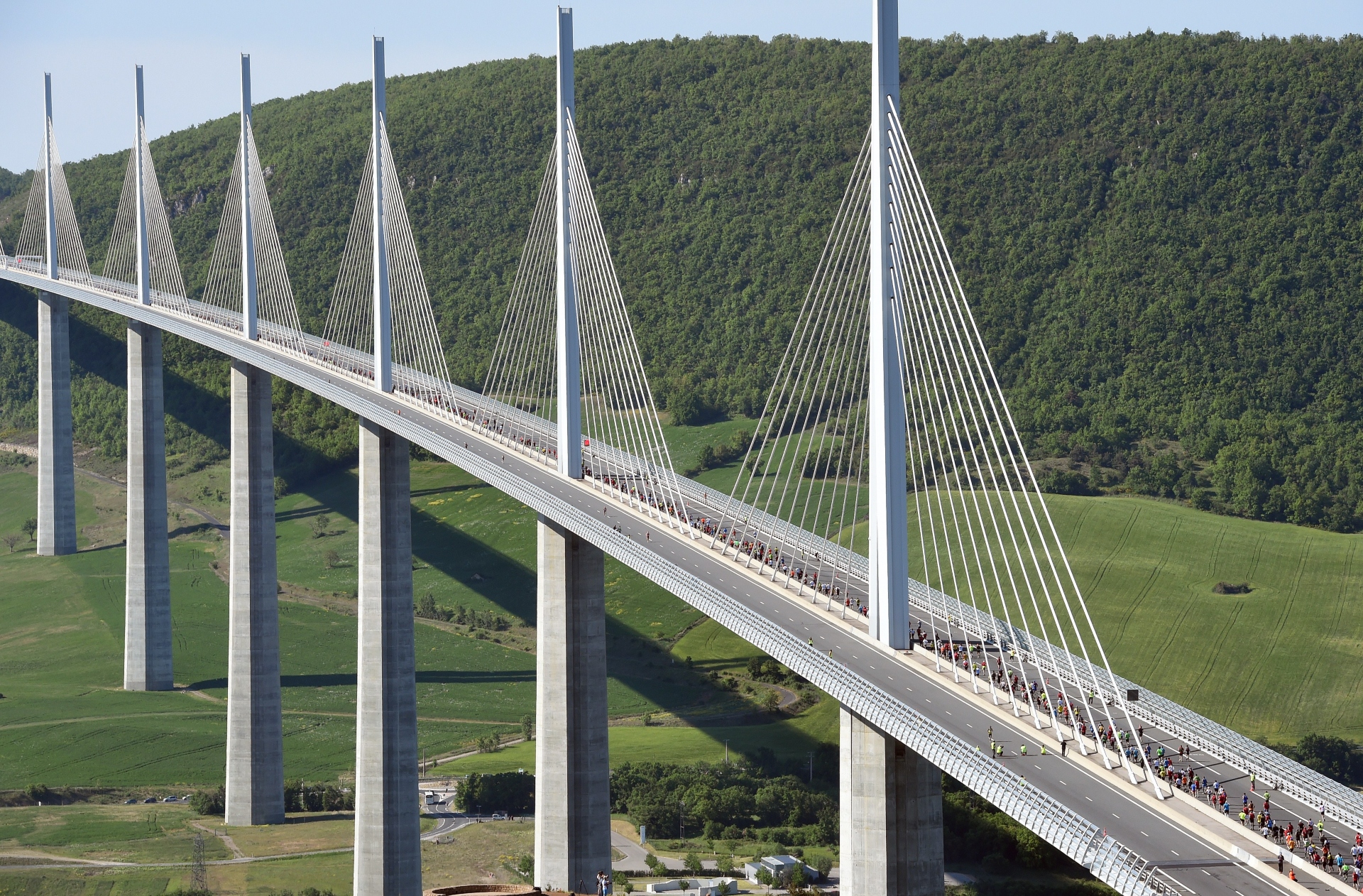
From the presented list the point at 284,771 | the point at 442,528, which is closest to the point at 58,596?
the point at 442,528

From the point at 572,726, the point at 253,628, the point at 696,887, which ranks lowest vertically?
the point at 696,887

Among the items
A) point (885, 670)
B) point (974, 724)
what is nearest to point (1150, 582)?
point (885, 670)

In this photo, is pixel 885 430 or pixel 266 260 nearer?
pixel 885 430

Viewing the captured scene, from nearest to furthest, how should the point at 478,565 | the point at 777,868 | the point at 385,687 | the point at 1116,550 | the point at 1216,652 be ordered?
the point at 777,868
the point at 385,687
the point at 1216,652
the point at 1116,550
the point at 478,565

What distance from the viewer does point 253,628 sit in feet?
200

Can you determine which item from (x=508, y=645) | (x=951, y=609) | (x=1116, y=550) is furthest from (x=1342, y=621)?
(x=951, y=609)

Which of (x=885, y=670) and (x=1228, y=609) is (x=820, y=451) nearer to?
(x=1228, y=609)

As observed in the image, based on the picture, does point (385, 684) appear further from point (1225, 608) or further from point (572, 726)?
point (1225, 608)

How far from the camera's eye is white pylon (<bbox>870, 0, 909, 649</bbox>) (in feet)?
103

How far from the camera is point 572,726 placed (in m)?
44.5

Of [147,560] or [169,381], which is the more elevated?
[169,381]

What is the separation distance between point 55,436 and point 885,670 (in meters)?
75.2

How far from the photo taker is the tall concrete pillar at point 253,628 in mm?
58281

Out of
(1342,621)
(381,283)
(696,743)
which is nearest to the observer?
(381,283)
